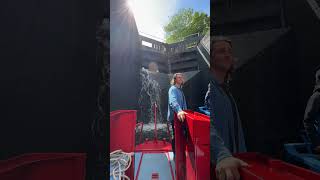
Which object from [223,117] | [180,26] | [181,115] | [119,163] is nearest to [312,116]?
[223,117]

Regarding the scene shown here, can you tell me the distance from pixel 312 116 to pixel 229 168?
1.35 ft

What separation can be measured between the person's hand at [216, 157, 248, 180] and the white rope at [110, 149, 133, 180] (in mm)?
442

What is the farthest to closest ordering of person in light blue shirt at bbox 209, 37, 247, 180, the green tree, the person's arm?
the green tree → person in light blue shirt at bbox 209, 37, 247, 180 → the person's arm

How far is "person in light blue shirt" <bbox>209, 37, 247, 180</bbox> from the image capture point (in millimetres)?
987

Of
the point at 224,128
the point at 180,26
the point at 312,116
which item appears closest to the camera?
the point at 312,116

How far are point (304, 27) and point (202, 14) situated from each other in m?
0.45

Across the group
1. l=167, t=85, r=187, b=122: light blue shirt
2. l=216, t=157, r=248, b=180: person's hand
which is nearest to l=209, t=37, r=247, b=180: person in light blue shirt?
l=216, t=157, r=248, b=180: person's hand

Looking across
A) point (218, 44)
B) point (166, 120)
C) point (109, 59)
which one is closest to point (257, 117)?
point (218, 44)

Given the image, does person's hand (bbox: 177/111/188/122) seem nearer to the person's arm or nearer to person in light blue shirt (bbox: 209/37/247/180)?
person in light blue shirt (bbox: 209/37/247/180)

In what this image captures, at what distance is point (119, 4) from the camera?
3.38ft

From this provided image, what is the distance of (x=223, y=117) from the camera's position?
1008 millimetres

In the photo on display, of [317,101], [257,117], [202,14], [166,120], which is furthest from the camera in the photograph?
[166,120]

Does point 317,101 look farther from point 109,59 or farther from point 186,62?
point 109,59

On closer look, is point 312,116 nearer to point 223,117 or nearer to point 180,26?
point 223,117
